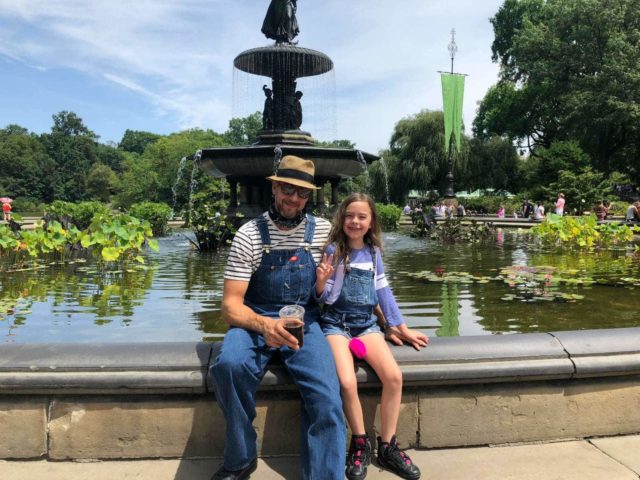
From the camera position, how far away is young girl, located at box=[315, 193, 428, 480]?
8.68 ft

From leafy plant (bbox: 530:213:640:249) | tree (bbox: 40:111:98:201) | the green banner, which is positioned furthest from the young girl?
tree (bbox: 40:111:98:201)

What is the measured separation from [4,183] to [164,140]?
123ft

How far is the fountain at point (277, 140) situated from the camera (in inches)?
500

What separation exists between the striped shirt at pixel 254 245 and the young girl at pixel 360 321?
77 mm

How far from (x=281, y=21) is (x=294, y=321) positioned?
46.1 feet

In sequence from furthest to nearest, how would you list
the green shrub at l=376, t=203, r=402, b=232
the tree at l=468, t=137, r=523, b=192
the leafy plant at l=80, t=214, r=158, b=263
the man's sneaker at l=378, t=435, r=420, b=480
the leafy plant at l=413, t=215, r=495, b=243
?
the tree at l=468, t=137, r=523, b=192 → the green shrub at l=376, t=203, r=402, b=232 → the leafy plant at l=413, t=215, r=495, b=243 → the leafy plant at l=80, t=214, r=158, b=263 → the man's sneaker at l=378, t=435, r=420, b=480

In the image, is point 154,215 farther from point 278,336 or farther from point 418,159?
point 418,159

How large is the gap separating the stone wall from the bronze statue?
45.3ft

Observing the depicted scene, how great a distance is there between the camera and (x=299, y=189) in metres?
2.95

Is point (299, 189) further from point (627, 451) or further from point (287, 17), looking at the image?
point (287, 17)

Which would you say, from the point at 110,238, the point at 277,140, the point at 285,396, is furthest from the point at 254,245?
the point at 277,140

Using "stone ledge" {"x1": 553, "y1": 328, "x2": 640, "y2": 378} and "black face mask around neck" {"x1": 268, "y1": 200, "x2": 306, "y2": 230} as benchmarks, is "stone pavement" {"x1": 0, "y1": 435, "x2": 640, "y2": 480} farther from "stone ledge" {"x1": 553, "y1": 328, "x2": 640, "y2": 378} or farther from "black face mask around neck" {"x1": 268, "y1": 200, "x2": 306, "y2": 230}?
"black face mask around neck" {"x1": 268, "y1": 200, "x2": 306, "y2": 230}

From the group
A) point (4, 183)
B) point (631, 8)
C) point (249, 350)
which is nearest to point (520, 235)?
point (249, 350)

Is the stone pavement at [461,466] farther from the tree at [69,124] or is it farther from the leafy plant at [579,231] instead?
the tree at [69,124]
